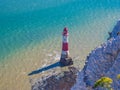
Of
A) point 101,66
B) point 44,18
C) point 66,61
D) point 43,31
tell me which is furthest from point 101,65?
point 44,18

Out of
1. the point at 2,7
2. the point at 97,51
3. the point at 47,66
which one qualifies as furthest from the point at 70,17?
the point at 97,51

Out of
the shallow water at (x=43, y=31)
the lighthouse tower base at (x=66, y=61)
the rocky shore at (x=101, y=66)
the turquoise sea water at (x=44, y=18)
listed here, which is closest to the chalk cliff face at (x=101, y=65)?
the rocky shore at (x=101, y=66)

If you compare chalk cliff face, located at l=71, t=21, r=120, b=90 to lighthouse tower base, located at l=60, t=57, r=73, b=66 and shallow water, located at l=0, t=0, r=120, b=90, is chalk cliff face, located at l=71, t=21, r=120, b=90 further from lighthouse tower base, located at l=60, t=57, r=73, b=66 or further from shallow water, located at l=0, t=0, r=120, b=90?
lighthouse tower base, located at l=60, t=57, r=73, b=66

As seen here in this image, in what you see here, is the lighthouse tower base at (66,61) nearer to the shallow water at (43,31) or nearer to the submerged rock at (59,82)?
the shallow water at (43,31)

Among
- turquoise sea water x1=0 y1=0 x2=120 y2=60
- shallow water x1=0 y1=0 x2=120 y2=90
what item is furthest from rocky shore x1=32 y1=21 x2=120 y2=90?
turquoise sea water x1=0 y1=0 x2=120 y2=60

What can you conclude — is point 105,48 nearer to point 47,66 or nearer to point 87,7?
point 47,66

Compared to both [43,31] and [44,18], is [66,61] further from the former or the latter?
[44,18]
